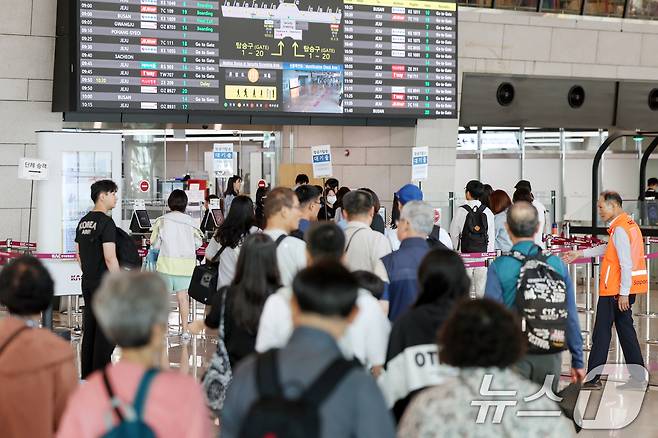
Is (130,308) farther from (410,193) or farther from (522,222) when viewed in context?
(410,193)

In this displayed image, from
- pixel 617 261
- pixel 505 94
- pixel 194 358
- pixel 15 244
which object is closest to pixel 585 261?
pixel 617 261

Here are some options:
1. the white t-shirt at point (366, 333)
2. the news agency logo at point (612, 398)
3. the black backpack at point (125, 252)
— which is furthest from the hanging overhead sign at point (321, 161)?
the white t-shirt at point (366, 333)

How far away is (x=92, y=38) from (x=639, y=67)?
10.3m

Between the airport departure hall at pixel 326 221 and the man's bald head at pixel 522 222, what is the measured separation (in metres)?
0.02

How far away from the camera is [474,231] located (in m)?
11.8

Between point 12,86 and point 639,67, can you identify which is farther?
point 639,67

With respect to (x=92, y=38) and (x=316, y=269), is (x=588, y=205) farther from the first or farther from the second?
(x=316, y=269)

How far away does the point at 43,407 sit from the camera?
149 inches

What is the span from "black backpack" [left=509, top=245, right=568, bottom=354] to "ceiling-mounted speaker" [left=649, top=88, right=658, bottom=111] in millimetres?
15169

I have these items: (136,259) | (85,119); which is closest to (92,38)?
(85,119)

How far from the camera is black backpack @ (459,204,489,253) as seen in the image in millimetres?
11773

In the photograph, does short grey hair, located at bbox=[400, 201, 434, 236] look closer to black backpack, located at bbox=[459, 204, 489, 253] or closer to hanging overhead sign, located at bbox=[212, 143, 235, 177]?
black backpack, located at bbox=[459, 204, 489, 253]

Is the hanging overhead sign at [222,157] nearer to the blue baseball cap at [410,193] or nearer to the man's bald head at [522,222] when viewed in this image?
the blue baseball cap at [410,193]

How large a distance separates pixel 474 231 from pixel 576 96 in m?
8.64
